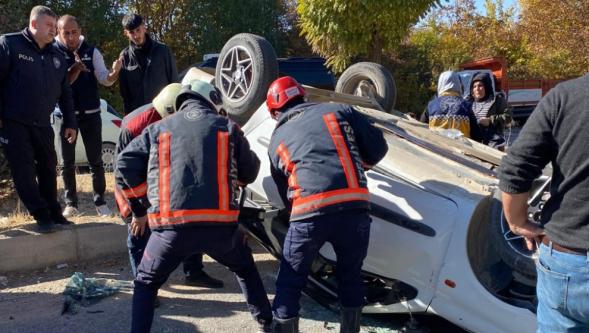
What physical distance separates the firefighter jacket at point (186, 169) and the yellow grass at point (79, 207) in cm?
217

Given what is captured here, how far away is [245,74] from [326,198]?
6.60ft

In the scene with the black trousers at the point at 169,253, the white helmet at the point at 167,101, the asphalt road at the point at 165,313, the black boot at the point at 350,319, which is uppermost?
the white helmet at the point at 167,101

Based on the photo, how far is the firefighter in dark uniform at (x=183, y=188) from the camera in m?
3.10

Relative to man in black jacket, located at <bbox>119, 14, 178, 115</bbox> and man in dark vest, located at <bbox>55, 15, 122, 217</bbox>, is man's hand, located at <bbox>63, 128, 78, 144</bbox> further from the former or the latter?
man in black jacket, located at <bbox>119, 14, 178, 115</bbox>

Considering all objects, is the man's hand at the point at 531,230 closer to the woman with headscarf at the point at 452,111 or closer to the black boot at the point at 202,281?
the black boot at the point at 202,281

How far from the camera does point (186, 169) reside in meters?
3.11

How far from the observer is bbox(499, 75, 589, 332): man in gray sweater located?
2.06 metres

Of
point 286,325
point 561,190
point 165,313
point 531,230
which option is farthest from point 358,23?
point 561,190

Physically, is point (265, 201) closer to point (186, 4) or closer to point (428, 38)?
point (186, 4)

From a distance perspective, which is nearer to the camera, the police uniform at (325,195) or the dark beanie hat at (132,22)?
the police uniform at (325,195)

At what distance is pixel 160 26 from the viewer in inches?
784

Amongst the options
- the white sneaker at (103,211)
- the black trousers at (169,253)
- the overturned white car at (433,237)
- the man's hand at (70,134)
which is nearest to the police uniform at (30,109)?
the man's hand at (70,134)

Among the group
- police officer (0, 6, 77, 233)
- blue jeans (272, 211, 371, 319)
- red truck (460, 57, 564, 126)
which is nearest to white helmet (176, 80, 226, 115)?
blue jeans (272, 211, 371, 319)

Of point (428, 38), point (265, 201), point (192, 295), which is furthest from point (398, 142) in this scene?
point (428, 38)
